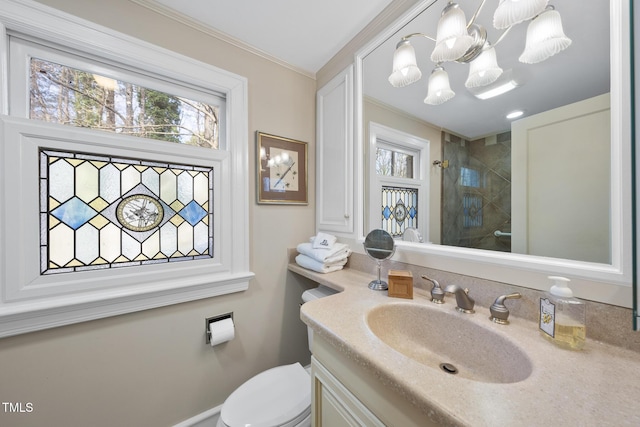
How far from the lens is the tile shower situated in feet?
2.52

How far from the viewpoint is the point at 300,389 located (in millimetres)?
980

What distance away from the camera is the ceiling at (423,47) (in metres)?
0.62

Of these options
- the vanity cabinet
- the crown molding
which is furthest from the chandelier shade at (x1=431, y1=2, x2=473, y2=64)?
the vanity cabinet

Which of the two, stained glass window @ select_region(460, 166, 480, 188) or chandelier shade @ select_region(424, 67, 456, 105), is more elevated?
chandelier shade @ select_region(424, 67, 456, 105)

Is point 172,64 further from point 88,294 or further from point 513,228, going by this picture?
point 513,228

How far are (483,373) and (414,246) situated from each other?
48cm

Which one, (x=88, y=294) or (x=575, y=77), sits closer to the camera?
(x=575, y=77)

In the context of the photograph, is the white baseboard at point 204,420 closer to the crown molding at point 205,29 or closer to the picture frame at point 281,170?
the picture frame at point 281,170

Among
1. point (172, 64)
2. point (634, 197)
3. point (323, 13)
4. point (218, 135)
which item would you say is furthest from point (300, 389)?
point (323, 13)

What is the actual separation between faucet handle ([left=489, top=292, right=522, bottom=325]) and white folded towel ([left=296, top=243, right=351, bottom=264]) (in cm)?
73

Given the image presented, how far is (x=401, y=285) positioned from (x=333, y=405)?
46cm

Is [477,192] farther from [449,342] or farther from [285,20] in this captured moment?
[285,20]

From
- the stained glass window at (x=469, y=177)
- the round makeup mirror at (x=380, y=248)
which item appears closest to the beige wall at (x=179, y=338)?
the round makeup mirror at (x=380, y=248)

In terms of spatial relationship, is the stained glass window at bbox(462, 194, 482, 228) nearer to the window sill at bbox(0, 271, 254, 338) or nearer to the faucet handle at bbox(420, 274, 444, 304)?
the faucet handle at bbox(420, 274, 444, 304)
